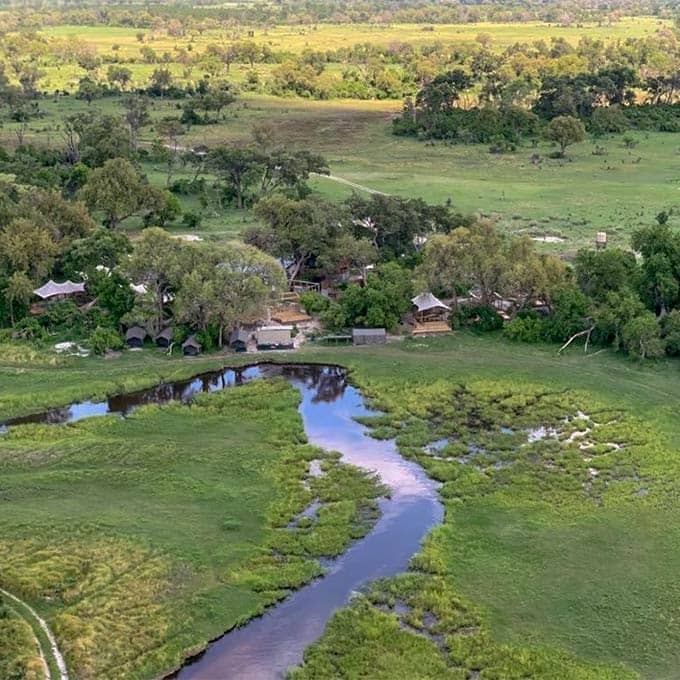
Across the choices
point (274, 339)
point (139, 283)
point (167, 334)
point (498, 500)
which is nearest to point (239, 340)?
point (274, 339)

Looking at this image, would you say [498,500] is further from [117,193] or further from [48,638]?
[117,193]

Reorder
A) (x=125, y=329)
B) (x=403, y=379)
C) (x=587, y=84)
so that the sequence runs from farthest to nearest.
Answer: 1. (x=587, y=84)
2. (x=125, y=329)
3. (x=403, y=379)

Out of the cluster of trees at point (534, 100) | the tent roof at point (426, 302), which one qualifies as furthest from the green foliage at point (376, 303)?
the cluster of trees at point (534, 100)

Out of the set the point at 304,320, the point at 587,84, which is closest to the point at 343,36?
the point at 587,84

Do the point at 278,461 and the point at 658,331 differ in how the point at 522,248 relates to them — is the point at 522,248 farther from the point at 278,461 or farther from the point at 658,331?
the point at 278,461

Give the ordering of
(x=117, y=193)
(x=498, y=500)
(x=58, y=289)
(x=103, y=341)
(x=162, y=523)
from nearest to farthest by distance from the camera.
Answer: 1. (x=162, y=523)
2. (x=498, y=500)
3. (x=103, y=341)
4. (x=58, y=289)
5. (x=117, y=193)

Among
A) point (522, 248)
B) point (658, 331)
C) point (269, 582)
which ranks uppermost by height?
point (522, 248)

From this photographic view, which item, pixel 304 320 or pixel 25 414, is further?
pixel 304 320
